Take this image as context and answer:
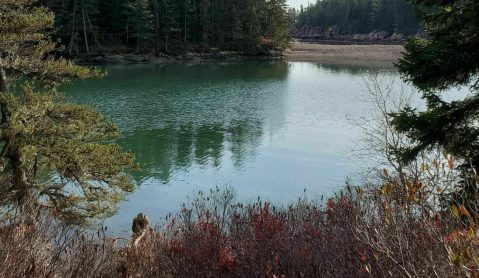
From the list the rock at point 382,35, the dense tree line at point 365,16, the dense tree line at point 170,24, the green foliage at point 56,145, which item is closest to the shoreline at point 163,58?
the dense tree line at point 170,24

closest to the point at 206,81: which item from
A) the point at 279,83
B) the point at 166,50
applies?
the point at 279,83

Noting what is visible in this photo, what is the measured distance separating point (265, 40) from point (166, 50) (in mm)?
18981

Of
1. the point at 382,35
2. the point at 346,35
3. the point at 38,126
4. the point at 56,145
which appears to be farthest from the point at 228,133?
the point at 346,35

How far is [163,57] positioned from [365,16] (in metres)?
72.0

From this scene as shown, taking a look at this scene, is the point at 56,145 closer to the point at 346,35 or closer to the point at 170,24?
the point at 170,24

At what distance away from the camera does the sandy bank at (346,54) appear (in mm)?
67319

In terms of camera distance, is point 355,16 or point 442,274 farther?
point 355,16

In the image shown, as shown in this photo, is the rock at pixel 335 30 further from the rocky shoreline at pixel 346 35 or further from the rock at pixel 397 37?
the rock at pixel 397 37

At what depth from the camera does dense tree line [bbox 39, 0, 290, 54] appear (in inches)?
2279

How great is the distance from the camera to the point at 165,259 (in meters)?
6.22

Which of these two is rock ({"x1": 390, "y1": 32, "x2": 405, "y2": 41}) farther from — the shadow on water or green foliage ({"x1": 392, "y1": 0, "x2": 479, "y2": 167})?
green foliage ({"x1": 392, "y1": 0, "x2": 479, "y2": 167})

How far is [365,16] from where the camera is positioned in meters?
113

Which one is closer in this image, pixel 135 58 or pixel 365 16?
pixel 135 58

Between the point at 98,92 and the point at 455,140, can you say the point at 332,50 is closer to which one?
the point at 98,92
